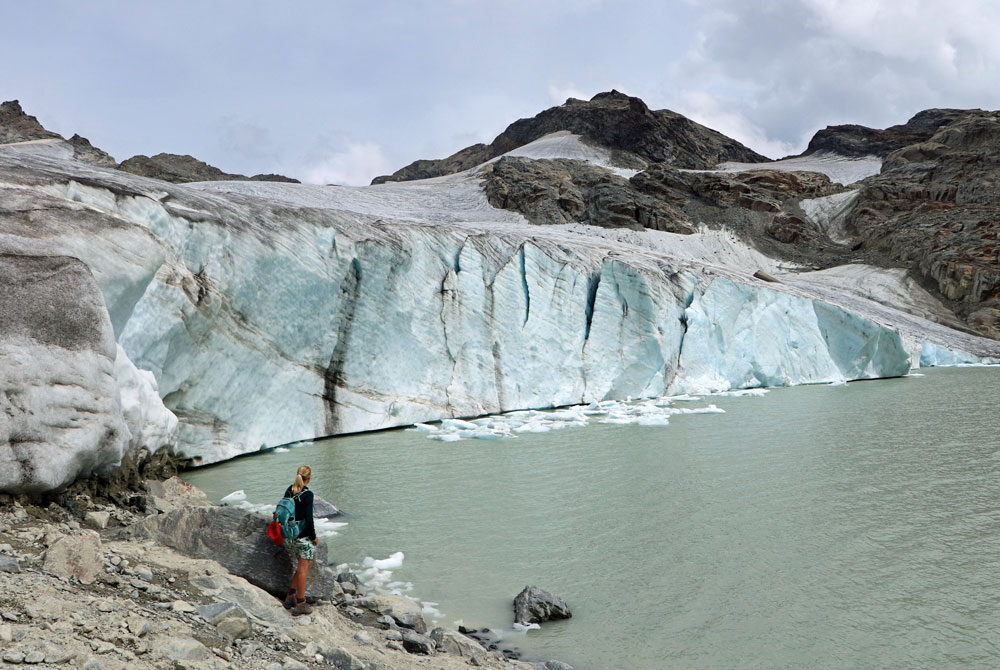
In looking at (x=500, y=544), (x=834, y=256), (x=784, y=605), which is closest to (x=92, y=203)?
(x=500, y=544)

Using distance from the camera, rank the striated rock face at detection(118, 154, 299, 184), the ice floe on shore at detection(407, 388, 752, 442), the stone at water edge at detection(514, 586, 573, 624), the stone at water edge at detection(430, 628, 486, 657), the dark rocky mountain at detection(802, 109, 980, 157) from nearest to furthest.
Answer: the stone at water edge at detection(430, 628, 486, 657) → the stone at water edge at detection(514, 586, 573, 624) → the ice floe on shore at detection(407, 388, 752, 442) → the striated rock face at detection(118, 154, 299, 184) → the dark rocky mountain at detection(802, 109, 980, 157)

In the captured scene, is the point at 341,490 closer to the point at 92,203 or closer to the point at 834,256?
the point at 92,203

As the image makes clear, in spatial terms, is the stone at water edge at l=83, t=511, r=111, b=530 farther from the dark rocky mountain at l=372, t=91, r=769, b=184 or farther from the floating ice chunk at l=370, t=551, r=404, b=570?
the dark rocky mountain at l=372, t=91, r=769, b=184

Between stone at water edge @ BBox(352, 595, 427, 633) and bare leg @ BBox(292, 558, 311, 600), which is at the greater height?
bare leg @ BBox(292, 558, 311, 600)

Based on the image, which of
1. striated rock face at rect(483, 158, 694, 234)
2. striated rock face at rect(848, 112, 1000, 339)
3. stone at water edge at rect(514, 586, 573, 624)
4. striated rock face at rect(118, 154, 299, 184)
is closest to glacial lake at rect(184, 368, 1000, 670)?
stone at water edge at rect(514, 586, 573, 624)

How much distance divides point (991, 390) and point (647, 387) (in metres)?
6.76

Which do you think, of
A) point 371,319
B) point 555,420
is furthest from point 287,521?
point 555,420

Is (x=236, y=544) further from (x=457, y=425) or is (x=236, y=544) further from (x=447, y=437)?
(x=457, y=425)

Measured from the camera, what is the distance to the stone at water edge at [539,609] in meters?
3.93

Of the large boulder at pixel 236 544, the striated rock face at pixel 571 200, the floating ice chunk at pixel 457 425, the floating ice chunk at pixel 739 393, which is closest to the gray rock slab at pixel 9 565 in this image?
the large boulder at pixel 236 544

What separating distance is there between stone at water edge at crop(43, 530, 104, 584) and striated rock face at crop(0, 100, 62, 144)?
4025 centimetres

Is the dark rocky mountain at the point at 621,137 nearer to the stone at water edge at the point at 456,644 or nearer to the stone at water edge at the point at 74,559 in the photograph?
the stone at water edge at the point at 456,644

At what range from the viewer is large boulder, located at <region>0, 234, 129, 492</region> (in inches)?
169

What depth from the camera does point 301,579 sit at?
369cm
